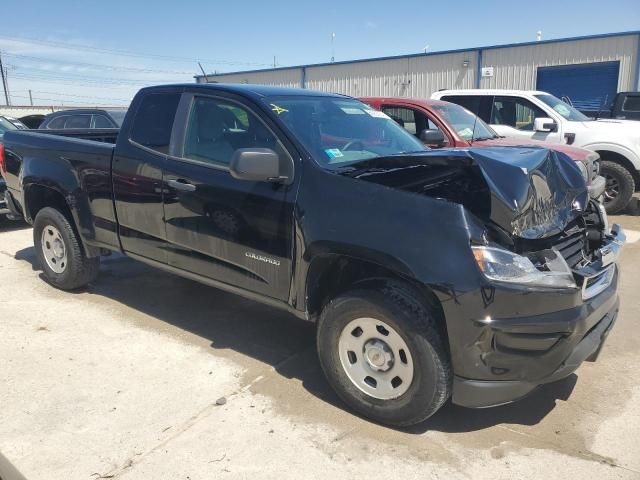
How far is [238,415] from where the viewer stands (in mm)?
3268

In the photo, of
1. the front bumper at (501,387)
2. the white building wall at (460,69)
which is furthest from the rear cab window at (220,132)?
the white building wall at (460,69)

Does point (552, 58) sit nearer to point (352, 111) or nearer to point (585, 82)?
point (585, 82)

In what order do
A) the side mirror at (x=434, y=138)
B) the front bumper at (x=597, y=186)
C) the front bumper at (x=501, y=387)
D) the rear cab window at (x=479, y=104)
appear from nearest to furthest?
the front bumper at (x=501, y=387)
the front bumper at (x=597, y=186)
the side mirror at (x=434, y=138)
the rear cab window at (x=479, y=104)

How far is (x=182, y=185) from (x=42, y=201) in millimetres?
2357

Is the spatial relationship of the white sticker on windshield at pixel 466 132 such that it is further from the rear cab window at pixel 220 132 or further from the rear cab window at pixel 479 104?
the rear cab window at pixel 220 132

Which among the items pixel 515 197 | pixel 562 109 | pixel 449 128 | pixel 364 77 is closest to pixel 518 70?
pixel 364 77

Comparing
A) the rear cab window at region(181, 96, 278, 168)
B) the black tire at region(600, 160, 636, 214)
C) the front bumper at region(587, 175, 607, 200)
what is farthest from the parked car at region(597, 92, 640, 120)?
the rear cab window at region(181, 96, 278, 168)

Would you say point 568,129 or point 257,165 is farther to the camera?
point 568,129

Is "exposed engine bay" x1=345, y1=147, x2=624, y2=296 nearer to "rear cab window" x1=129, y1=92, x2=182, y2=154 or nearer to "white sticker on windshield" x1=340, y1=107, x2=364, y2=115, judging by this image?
"white sticker on windshield" x1=340, y1=107, x2=364, y2=115

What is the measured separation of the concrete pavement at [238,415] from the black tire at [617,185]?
5.00 m

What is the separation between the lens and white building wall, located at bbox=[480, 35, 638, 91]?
17.1 meters

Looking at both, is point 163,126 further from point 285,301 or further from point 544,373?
point 544,373

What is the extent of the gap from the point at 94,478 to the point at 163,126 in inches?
99.8

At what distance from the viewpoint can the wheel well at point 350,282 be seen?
2.89 m
